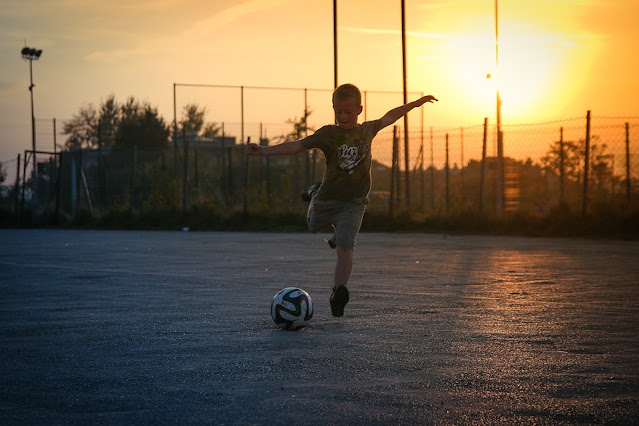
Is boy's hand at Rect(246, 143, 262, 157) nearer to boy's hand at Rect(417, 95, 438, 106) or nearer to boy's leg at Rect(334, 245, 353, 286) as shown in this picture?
boy's leg at Rect(334, 245, 353, 286)

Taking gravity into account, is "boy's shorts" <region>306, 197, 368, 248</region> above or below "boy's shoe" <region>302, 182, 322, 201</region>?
below

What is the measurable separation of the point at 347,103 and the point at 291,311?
166 cm

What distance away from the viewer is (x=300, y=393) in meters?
4.65

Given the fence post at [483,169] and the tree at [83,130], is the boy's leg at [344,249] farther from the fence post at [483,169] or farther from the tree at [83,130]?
the tree at [83,130]

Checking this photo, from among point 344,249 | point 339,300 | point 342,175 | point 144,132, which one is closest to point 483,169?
point 342,175

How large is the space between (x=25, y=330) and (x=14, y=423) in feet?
9.87

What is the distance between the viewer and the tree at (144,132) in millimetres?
56625

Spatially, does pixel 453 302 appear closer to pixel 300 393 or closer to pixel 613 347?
pixel 613 347

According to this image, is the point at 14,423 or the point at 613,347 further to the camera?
the point at 613,347

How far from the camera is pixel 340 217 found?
7.58 meters

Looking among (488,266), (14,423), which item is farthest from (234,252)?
(14,423)

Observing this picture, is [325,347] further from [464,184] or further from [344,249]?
[464,184]

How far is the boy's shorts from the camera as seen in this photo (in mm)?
7504

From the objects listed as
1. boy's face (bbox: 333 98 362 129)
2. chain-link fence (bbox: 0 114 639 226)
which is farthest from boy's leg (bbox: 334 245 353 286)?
chain-link fence (bbox: 0 114 639 226)
